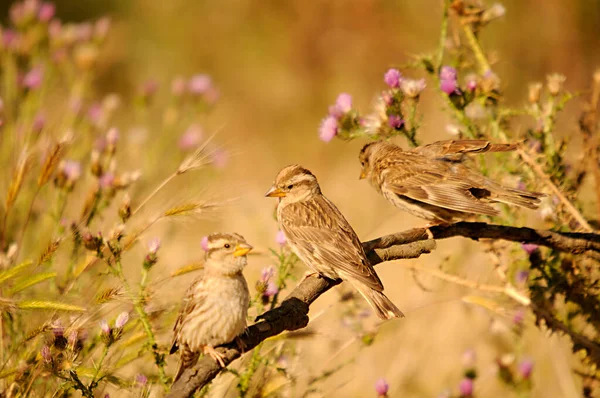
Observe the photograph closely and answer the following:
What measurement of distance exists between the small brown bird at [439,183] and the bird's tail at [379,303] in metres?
0.56

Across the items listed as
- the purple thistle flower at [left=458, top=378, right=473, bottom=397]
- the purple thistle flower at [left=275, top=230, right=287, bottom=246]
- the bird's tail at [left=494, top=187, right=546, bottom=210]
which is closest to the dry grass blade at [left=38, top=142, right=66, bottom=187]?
the purple thistle flower at [left=275, top=230, right=287, bottom=246]

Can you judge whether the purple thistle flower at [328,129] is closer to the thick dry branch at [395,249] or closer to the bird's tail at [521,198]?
the thick dry branch at [395,249]

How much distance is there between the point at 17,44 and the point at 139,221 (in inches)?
80.4

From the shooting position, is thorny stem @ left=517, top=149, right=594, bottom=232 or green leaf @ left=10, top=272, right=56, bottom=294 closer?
green leaf @ left=10, top=272, right=56, bottom=294

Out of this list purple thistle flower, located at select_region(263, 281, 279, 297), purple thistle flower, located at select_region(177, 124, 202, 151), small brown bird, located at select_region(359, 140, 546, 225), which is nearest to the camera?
purple thistle flower, located at select_region(263, 281, 279, 297)

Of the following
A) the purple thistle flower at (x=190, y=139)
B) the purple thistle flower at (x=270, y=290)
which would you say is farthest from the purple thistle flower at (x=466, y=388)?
the purple thistle flower at (x=190, y=139)

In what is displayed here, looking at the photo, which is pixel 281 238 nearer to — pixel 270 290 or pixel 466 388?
pixel 270 290

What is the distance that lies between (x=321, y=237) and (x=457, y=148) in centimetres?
79

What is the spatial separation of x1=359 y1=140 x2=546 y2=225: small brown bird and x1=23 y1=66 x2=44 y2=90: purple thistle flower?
83.5 inches

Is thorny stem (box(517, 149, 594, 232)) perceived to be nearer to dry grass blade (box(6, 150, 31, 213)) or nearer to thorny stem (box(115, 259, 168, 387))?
thorny stem (box(115, 259, 168, 387))

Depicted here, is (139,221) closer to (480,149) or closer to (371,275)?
(371,275)

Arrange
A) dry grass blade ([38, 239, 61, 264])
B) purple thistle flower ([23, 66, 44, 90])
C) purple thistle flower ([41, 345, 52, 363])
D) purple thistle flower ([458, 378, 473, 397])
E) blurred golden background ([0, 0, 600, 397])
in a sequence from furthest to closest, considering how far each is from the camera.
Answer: blurred golden background ([0, 0, 600, 397]), purple thistle flower ([23, 66, 44, 90]), purple thistle flower ([458, 378, 473, 397]), dry grass blade ([38, 239, 61, 264]), purple thistle flower ([41, 345, 52, 363])

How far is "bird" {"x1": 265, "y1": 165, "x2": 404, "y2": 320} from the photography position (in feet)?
12.6

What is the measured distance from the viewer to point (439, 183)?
14.1ft
